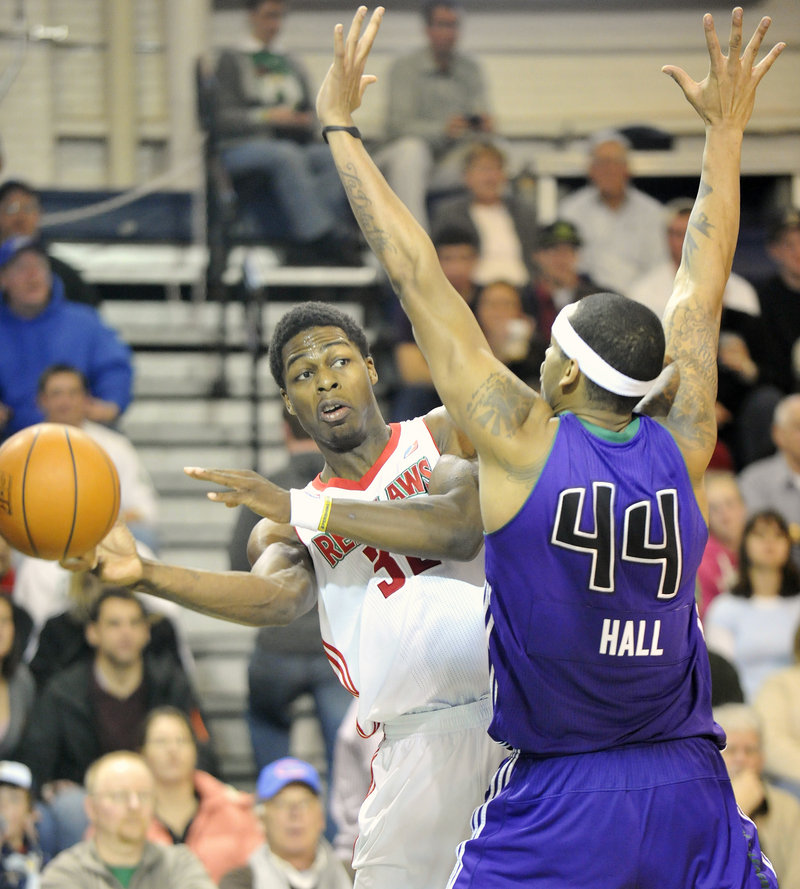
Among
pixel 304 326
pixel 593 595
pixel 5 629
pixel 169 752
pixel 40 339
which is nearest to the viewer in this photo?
pixel 593 595

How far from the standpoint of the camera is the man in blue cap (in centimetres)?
575

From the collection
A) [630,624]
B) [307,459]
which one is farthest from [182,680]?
[630,624]

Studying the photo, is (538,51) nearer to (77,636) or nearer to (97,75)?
(97,75)

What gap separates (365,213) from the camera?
3.48 m

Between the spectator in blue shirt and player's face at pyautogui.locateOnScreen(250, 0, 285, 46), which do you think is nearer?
the spectator in blue shirt

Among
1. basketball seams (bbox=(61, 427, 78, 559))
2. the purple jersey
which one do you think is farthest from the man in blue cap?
the purple jersey

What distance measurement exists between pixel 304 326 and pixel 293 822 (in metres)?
2.71

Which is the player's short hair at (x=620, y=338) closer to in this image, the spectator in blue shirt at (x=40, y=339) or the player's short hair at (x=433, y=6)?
the spectator in blue shirt at (x=40, y=339)

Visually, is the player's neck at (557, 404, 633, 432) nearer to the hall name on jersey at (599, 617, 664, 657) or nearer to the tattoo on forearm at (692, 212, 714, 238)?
the hall name on jersey at (599, 617, 664, 657)

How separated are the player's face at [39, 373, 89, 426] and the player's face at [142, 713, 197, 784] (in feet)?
6.13

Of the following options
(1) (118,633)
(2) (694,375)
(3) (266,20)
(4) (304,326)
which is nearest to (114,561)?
(4) (304,326)

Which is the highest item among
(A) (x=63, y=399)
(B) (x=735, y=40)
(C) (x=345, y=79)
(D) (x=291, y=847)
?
(B) (x=735, y=40)

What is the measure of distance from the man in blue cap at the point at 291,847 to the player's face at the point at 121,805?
0.43 metres

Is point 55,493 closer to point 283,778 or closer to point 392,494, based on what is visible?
point 392,494
